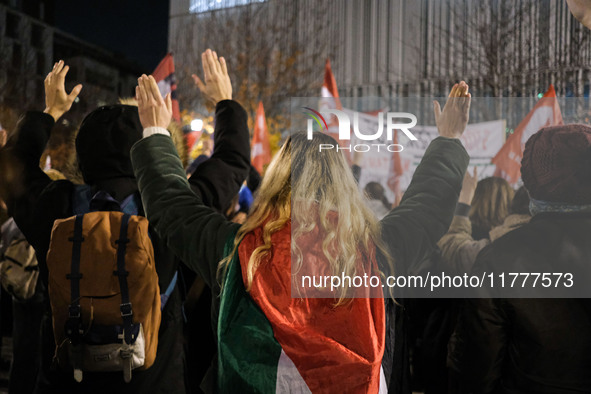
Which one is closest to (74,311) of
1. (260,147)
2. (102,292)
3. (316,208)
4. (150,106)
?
(102,292)

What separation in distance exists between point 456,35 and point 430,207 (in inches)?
56.6

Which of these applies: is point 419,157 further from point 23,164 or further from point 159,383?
point 23,164

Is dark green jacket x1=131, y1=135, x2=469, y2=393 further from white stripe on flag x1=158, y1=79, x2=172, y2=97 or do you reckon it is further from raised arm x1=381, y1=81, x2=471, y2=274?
white stripe on flag x1=158, y1=79, x2=172, y2=97

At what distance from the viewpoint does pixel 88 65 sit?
40.1 metres

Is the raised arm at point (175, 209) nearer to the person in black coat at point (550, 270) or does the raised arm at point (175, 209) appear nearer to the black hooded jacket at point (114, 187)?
the black hooded jacket at point (114, 187)

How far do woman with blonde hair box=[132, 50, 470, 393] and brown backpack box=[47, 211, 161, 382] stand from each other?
35 centimetres

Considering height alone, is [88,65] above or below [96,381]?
above

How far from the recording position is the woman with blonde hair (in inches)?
60.9

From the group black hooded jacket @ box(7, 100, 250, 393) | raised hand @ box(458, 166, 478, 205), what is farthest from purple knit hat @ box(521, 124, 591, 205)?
black hooded jacket @ box(7, 100, 250, 393)

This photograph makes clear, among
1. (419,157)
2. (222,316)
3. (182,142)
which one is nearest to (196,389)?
(182,142)

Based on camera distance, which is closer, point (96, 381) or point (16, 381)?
point (96, 381)

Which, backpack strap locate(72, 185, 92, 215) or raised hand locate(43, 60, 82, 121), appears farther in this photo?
raised hand locate(43, 60, 82, 121)

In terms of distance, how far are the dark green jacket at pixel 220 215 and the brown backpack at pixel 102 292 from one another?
34 cm

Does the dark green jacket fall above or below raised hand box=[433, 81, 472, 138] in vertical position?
below
